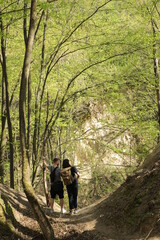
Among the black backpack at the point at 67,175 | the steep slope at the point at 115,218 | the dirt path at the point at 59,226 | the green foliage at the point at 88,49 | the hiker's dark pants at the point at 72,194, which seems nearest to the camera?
the steep slope at the point at 115,218

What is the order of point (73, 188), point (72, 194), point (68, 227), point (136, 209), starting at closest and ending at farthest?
point (136, 209) < point (68, 227) < point (73, 188) < point (72, 194)

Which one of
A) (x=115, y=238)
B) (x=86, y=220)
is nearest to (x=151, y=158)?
(x=86, y=220)

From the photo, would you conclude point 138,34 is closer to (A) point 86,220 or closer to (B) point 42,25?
(B) point 42,25

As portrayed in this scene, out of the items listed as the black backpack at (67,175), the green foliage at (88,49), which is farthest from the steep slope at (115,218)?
the green foliage at (88,49)

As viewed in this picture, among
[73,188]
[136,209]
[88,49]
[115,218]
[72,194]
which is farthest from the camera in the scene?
[88,49]

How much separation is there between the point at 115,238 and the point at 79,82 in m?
10.1

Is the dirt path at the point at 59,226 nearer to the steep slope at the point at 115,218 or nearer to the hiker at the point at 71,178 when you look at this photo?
the steep slope at the point at 115,218

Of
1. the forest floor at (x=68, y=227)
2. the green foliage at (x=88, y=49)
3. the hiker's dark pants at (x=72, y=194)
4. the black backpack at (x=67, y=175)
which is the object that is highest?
the green foliage at (x=88, y=49)

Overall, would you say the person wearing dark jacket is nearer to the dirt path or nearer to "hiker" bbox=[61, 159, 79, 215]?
"hiker" bbox=[61, 159, 79, 215]

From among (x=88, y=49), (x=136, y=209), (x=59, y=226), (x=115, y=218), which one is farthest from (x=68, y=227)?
(x=88, y=49)

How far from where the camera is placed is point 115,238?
22.0ft

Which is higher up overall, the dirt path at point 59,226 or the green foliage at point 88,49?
the green foliage at point 88,49

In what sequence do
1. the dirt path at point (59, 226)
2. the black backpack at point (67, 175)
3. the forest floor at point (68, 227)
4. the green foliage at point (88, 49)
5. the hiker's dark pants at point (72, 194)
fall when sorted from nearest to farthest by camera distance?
the forest floor at point (68, 227) < the dirt path at point (59, 226) < the black backpack at point (67, 175) < the hiker's dark pants at point (72, 194) < the green foliage at point (88, 49)

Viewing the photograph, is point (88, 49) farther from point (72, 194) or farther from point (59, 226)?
point (59, 226)
